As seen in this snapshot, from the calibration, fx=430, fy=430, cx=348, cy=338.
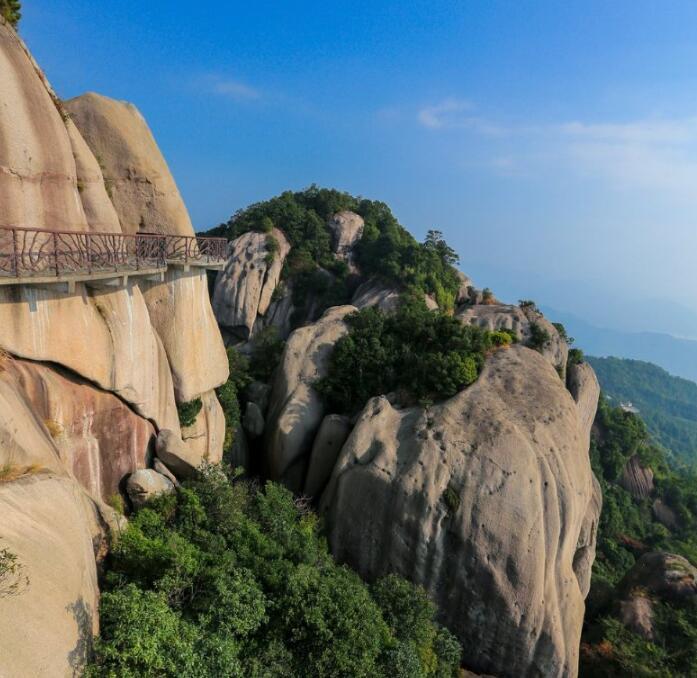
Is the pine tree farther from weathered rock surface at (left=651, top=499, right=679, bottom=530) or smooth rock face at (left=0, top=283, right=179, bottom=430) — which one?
weathered rock surface at (left=651, top=499, right=679, bottom=530)

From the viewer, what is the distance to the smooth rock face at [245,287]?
3888cm

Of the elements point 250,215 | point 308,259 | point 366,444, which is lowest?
point 366,444

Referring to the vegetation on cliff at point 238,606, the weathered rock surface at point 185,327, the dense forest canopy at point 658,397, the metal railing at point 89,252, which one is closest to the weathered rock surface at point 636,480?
the vegetation on cliff at point 238,606

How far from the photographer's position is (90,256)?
12484 millimetres

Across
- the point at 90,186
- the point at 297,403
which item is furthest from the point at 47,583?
the point at 297,403

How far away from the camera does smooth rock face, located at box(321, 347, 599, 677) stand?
15.7 m

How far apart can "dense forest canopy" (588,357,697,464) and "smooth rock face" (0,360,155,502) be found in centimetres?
13727

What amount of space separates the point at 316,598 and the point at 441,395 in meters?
11.3

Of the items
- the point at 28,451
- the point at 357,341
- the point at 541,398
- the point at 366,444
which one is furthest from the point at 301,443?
the point at 28,451

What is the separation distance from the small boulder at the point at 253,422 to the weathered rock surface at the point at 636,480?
132 feet

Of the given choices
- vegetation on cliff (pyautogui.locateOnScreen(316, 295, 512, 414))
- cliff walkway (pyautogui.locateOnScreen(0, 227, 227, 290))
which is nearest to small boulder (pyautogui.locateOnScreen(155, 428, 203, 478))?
cliff walkway (pyautogui.locateOnScreen(0, 227, 227, 290))

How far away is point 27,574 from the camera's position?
7.59 m

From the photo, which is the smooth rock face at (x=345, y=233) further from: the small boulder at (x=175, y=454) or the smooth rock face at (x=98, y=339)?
the small boulder at (x=175, y=454)

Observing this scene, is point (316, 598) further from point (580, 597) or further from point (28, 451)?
point (580, 597)
